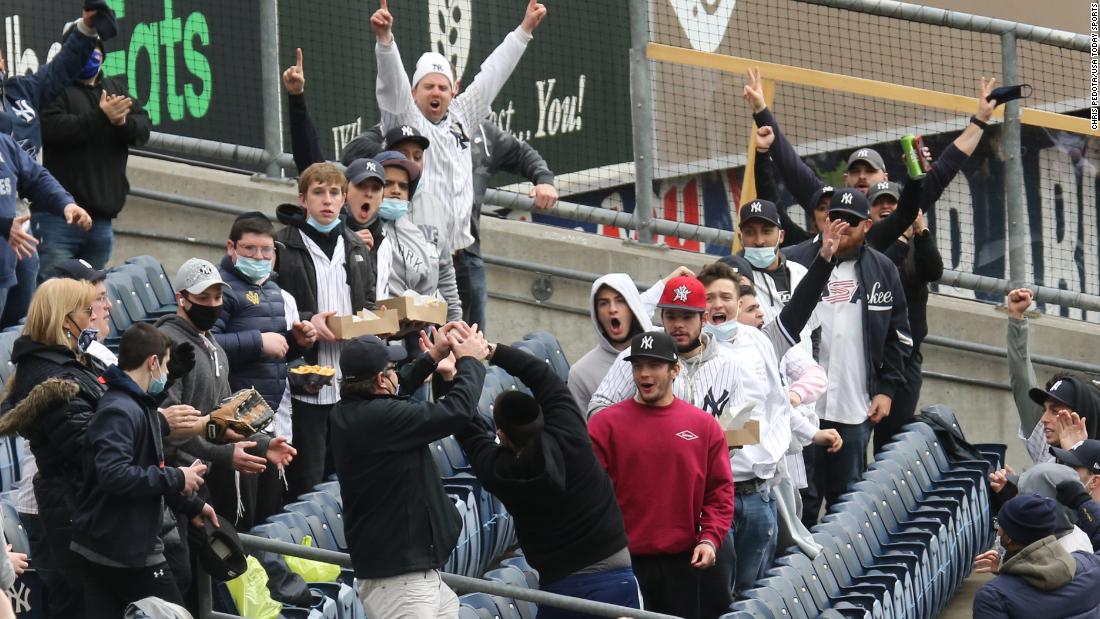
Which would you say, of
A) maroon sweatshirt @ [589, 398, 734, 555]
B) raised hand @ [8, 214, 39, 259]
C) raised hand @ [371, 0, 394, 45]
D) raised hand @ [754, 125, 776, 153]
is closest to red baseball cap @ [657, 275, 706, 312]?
maroon sweatshirt @ [589, 398, 734, 555]

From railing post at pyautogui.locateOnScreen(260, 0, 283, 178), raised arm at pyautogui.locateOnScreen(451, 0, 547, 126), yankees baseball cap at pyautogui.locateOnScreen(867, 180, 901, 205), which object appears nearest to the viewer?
raised arm at pyautogui.locateOnScreen(451, 0, 547, 126)

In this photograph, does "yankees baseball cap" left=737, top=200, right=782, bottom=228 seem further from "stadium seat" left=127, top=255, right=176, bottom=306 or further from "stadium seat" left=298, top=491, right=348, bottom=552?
"stadium seat" left=127, top=255, right=176, bottom=306

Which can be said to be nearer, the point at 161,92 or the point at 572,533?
the point at 572,533

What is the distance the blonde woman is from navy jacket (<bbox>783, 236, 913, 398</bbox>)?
13.5 feet

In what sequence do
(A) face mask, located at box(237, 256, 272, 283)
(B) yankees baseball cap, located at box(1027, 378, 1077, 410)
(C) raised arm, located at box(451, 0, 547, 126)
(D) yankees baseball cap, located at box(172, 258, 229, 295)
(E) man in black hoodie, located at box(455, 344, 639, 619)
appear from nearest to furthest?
(E) man in black hoodie, located at box(455, 344, 639, 619)
(D) yankees baseball cap, located at box(172, 258, 229, 295)
(A) face mask, located at box(237, 256, 272, 283)
(B) yankees baseball cap, located at box(1027, 378, 1077, 410)
(C) raised arm, located at box(451, 0, 547, 126)

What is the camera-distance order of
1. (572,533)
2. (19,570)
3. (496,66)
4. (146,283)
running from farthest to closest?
(496,66) < (146,283) < (572,533) < (19,570)

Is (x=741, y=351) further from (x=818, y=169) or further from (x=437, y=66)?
(x=818, y=169)

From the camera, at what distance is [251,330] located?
26.1 feet

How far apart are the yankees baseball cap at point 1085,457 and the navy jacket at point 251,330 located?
324cm

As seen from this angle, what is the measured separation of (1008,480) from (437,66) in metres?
3.49

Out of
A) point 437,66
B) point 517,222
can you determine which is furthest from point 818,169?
point 437,66

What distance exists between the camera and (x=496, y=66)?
10086 mm

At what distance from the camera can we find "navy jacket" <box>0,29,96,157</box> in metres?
9.21

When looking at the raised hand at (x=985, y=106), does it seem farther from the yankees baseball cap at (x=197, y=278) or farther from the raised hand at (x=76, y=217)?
the raised hand at (x=76, y=217)
